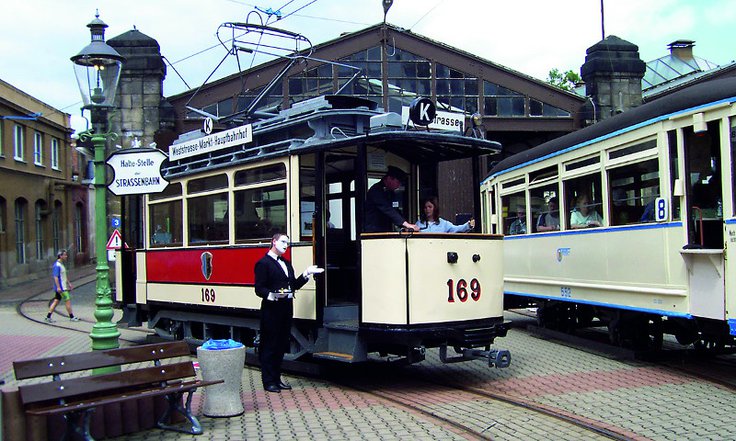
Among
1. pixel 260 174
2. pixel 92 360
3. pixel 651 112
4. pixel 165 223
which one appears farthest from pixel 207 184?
pixel 651 112

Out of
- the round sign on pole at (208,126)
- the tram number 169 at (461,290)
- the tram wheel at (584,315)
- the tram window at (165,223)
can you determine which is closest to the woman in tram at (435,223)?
the tram number 169 at (461,290)

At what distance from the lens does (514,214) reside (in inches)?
582

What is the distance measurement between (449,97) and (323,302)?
48.5ft

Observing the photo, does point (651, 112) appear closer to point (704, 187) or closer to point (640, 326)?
point (704, 187)

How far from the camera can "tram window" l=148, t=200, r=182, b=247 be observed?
12.4m

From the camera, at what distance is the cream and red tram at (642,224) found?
8.72 m

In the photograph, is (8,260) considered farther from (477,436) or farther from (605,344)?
(477,436)

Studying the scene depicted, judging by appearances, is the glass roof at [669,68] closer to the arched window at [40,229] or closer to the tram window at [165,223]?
the tram window at [165,223]

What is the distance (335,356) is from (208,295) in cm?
326

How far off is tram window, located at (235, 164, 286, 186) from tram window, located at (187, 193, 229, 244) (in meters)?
0.49

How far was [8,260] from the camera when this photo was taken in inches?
1214

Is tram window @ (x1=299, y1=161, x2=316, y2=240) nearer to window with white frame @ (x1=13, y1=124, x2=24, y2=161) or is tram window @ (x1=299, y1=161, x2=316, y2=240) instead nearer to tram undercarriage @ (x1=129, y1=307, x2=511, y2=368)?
tram undercarriage @ (x1=129, y1=307, x2=511, y2=368)

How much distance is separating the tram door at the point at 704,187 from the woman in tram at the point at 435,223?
A: 2.46 metres

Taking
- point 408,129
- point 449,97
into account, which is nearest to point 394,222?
point 408,129
